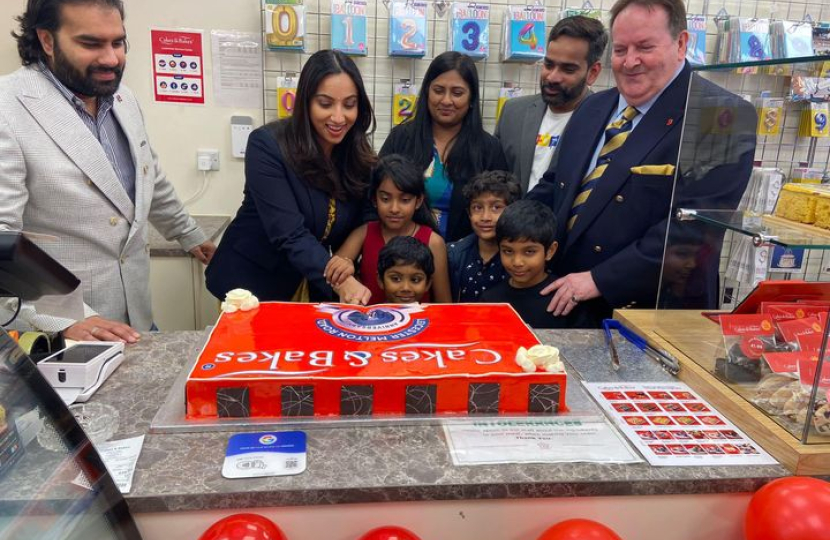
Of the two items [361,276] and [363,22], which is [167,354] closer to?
[361,276]

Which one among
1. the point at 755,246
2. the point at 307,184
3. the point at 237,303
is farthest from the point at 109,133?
the point at 755,246

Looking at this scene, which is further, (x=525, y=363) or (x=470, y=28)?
(x=470, y=28)

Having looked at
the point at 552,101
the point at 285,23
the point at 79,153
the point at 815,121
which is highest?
the point at 285,23

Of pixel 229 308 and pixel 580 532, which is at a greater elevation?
pixel 229 308

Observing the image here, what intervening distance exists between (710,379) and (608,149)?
36.7 inches

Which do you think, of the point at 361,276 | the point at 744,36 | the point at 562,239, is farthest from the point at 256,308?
the point at 744,36

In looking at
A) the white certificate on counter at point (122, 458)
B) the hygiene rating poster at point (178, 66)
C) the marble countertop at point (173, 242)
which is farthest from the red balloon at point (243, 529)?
the hygiene rating poster at point (178, 66)

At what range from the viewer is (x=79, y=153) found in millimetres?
1725

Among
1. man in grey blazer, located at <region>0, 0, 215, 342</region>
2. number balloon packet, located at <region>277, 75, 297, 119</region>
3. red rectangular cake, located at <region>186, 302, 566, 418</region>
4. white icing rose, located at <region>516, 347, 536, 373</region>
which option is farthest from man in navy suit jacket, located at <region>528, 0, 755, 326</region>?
number balloon packet, located at <region>277, 75, 297, 119</region>

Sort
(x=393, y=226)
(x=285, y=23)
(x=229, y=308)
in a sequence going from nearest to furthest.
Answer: (x=229, y=308) < (x=393, y=226) < (x=285, y=23)

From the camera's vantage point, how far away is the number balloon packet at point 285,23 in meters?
2.87

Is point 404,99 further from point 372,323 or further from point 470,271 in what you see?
point 372,323

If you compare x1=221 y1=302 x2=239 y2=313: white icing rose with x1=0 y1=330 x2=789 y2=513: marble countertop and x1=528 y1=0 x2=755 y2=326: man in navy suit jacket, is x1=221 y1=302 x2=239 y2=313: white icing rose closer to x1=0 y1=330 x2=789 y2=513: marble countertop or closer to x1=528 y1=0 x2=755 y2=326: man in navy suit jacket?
x1=0 y1=330 x2=789 y2=513: marble countertop

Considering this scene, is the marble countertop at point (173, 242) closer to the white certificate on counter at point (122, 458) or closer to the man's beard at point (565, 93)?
the man's beard at point (565, 93)
